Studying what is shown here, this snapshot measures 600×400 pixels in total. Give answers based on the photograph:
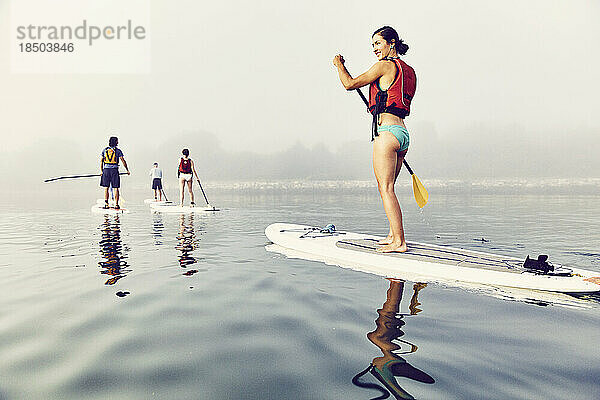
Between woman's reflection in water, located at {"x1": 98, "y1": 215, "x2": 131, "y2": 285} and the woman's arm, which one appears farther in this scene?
the woman's arm

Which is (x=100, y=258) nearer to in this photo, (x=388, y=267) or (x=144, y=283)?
(x=144, y=283)

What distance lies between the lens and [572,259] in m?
6.06

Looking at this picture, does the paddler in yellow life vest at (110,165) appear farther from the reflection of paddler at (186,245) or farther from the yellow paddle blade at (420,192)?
the yellow paddle blade at (420,192)

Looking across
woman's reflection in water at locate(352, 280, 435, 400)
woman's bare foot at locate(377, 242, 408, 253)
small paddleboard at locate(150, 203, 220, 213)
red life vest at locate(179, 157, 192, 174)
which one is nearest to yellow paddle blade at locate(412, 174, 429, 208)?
woman's bare foot at locate(377, 242, 408, 253)

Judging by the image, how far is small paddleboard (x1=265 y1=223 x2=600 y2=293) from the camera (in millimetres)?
4047

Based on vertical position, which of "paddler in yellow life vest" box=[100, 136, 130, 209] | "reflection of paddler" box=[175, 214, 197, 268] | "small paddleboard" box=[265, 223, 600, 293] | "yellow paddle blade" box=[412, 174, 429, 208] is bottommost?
"reflection of paddler" box=[175, 214, 197, 268]

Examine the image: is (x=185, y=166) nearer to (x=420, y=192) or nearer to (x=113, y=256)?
(x=113, y=256)

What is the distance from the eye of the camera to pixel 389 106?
214 inches

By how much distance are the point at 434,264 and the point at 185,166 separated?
14330 mm

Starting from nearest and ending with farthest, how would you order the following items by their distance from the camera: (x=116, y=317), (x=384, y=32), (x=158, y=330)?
(x=158, y=330) → (x=116, y=317) → (x=384, y=32)

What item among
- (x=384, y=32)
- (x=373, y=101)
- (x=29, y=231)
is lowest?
(x=29, y=231)

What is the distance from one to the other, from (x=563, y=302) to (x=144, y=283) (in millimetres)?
4903

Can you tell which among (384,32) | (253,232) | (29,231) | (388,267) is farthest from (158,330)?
(29,231)

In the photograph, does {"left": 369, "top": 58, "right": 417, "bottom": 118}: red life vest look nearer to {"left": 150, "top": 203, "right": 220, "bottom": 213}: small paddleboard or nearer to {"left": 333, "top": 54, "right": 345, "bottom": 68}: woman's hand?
{"left": 333, "top": 54, "right": 345, "bottom": 68}: woman's hand
